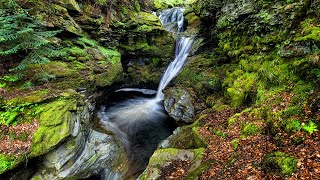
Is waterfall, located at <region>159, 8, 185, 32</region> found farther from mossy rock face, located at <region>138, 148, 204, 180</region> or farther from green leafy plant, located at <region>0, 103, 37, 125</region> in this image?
green leafy plant, located at <region>0, 103, 37, 125</region>

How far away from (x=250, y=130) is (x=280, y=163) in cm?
198

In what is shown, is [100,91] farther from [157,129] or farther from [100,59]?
[157,129]

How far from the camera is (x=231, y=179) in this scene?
489 cm

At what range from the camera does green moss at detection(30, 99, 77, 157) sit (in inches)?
268

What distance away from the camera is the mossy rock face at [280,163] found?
14.0 feet

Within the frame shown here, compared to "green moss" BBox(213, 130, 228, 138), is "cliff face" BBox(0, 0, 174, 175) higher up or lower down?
higher up

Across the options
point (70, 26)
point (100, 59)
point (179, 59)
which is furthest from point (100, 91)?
point (179, 59)

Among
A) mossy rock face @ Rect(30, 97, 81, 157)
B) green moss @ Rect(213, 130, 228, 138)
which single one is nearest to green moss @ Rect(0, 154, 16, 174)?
mossy rock face @ Rect(30, 97, 81, 157)

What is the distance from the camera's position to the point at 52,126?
24.1 ft

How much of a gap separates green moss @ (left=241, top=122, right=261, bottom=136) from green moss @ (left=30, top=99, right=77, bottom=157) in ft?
21.9

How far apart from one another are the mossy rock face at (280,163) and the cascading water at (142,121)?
5416 millimetres

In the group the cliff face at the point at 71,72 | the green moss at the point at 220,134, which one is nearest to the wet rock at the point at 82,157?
the cliff face at the point at 71,72

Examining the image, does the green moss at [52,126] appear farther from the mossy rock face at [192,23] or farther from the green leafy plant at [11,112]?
the mossy rock face at [192,23]

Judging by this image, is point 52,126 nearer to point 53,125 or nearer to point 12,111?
point 53,125
